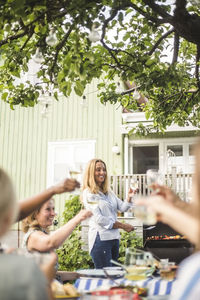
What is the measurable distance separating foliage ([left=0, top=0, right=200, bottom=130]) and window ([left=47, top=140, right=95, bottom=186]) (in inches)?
283

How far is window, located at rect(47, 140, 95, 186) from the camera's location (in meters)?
13.9

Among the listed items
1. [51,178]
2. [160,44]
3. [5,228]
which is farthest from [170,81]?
[51,178]

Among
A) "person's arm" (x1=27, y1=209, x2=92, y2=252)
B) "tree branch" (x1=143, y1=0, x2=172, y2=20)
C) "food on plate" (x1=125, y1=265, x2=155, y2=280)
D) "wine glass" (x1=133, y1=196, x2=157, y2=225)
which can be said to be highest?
"tree branch" (x1=143, y1=0, x2=172, y2=20)

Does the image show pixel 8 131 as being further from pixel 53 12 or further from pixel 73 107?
pixel 53 12

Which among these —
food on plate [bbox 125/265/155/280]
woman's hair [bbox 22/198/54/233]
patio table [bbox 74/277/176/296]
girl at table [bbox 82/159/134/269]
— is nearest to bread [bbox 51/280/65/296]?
patio table [bbox 74/277/176/296]

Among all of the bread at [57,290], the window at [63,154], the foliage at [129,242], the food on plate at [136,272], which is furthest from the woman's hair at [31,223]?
the window at [63,154]

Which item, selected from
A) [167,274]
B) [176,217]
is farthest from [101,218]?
[176,217]

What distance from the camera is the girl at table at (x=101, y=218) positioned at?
4730mm

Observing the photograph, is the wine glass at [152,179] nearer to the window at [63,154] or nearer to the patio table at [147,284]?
the patio table at [147,284]

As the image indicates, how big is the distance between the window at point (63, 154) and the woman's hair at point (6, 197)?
12177mm

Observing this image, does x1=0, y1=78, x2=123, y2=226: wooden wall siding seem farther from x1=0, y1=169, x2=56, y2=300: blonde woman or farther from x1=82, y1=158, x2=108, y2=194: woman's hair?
x1=0, y1=169, x2=56, y2=300: blonde woman

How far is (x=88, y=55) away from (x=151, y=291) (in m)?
2.17

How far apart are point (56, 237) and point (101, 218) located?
188cm

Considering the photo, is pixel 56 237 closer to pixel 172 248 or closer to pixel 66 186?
pixel 66 186
